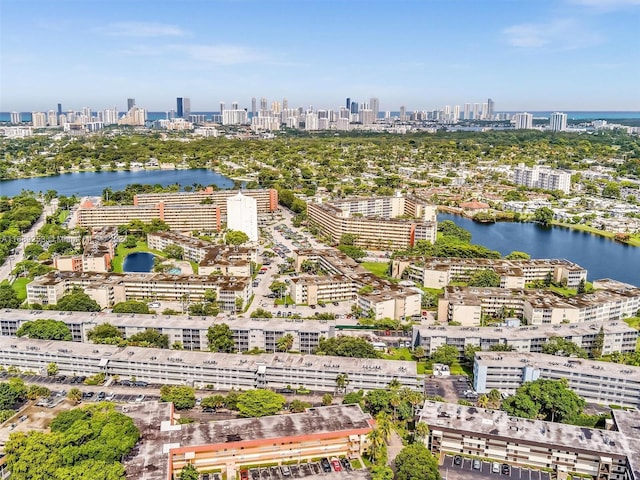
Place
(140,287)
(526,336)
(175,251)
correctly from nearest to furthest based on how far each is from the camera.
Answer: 1. (526,336)
2. (140,287)
3. (175,251)

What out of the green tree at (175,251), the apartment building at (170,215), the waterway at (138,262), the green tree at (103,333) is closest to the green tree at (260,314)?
the green tree at (103,333)

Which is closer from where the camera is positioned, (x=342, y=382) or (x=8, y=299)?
(x=342, y=382)

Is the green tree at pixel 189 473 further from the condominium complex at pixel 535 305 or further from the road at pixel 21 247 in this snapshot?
the road at pixel 21 247

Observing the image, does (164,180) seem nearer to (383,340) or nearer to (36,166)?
(36,166)

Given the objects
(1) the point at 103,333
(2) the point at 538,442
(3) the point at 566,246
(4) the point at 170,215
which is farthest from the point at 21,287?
(3) the point at 566,246

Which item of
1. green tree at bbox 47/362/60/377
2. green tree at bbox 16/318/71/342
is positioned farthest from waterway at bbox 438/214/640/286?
green tree at bbox 47/362/60/377

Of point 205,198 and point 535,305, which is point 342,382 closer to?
point 535,305

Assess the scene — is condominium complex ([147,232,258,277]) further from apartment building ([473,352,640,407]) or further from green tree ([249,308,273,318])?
apartment building ([473,352,640,407])
